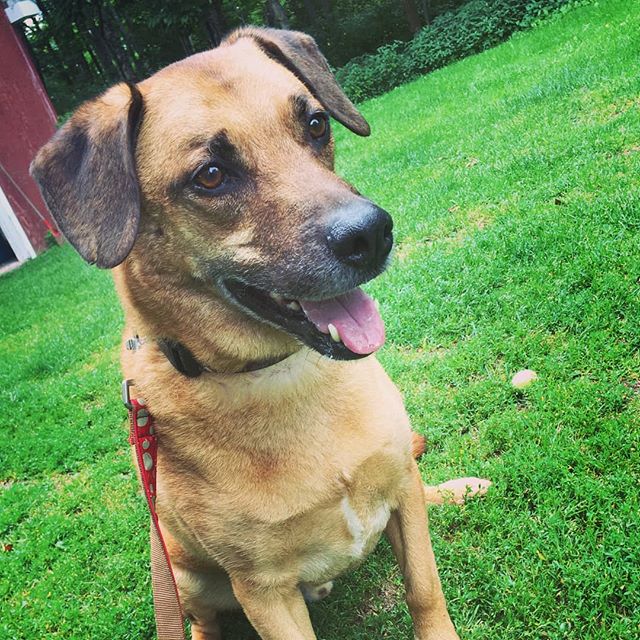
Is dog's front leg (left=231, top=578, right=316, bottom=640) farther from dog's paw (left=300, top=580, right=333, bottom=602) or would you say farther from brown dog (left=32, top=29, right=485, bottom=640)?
dog's paw (left=300, top=580, right=333, bottom=602)

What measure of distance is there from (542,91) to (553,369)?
6004 mm

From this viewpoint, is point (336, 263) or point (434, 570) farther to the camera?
point (434, 570)

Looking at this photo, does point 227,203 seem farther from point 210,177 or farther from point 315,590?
point 315,590

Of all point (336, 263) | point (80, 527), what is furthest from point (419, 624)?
point (80, 527)

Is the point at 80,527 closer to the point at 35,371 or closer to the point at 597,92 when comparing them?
the point at 35,371

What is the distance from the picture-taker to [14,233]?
15.3m

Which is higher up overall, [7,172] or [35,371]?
[7,172]

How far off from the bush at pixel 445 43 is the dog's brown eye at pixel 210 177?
1540cm

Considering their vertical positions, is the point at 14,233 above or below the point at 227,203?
below

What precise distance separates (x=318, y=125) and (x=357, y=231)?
58cm

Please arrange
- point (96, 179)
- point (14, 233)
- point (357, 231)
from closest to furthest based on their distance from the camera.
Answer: point (357, 231), point (96, 179), point (14, 233)

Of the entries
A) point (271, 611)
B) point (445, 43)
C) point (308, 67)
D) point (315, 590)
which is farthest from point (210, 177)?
point (445, 43)

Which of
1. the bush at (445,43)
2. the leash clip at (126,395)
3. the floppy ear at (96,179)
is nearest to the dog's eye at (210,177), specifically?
the floppy ear at (96,179)

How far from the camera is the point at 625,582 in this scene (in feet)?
7.06
